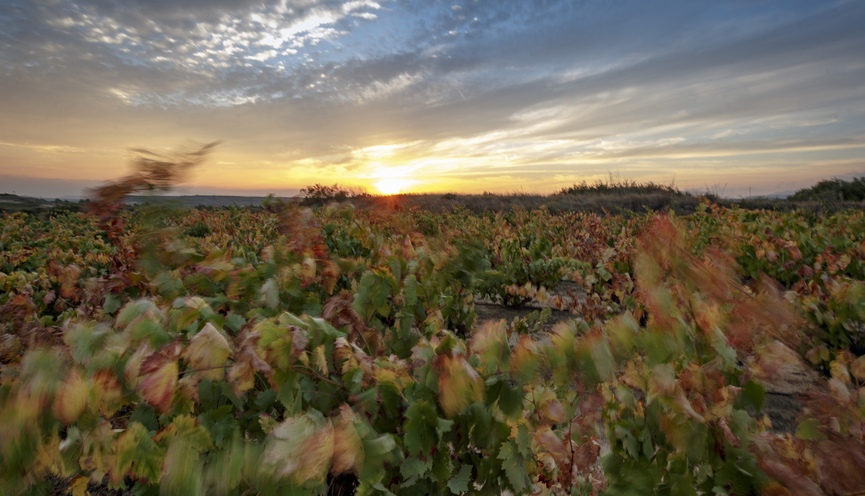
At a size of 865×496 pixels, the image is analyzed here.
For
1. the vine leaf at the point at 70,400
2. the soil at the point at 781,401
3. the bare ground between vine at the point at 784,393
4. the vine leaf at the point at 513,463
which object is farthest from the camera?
the bare ground between vine at the point at 784,393

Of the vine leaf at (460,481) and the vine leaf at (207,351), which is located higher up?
the vine leaf at (207,351)

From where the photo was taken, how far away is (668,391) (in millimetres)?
1190

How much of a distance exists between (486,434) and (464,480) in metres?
0.17

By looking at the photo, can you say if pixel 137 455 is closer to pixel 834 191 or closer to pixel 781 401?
pixel 781 401

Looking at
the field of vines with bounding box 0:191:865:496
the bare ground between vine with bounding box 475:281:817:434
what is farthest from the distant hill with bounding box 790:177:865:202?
the field of vines with bounding box 0:191:865:496

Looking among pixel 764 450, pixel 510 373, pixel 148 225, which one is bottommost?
pixel 764 450

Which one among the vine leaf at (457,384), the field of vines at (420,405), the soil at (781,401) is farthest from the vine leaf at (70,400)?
the soil at (781,401)

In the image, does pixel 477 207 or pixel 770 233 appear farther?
pixel 477 207

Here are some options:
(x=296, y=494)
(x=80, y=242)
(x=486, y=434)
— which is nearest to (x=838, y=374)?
(x=486, y=434)

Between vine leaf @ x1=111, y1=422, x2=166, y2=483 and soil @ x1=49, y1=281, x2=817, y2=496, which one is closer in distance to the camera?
vine leaf @ x1=111, y1=422, x2=166, y2=483

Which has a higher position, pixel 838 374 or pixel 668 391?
pixel 668 391

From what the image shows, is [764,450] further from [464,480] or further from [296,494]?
[296,494]

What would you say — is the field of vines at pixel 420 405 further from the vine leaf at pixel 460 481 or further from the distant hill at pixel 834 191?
the distant hill at pixel 834 191

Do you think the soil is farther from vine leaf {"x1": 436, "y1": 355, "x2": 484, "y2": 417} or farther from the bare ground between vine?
vine leaf {"x1": 436, "y1": 355, "x2": 484, "y2": 417}
